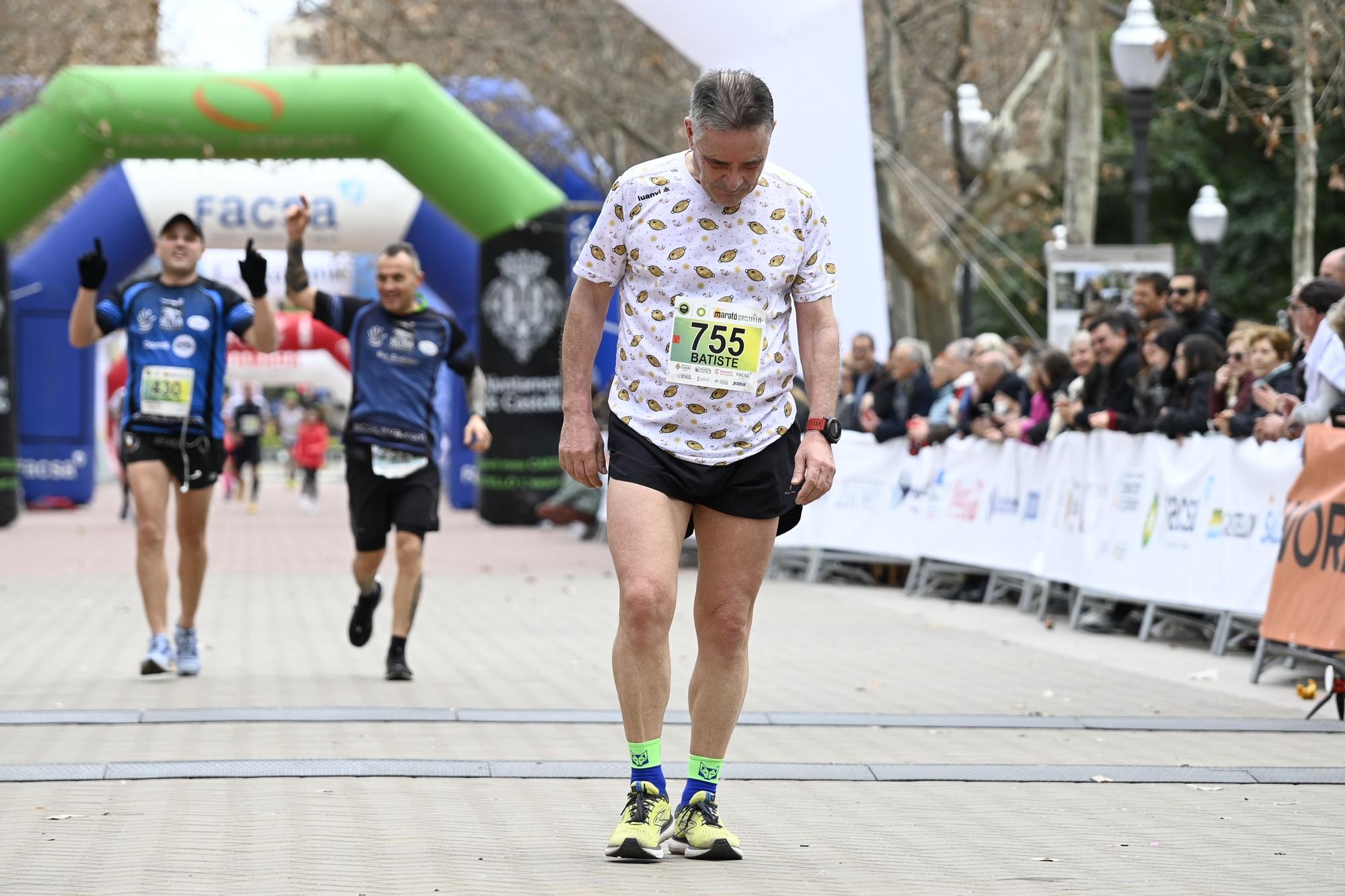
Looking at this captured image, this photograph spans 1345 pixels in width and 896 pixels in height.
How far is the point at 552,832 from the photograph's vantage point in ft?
18.5

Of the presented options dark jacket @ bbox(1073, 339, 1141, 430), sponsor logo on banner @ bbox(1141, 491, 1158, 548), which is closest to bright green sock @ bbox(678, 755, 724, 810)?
sponsor logo on banner @ bbox(1141, 491, 1158, 548)

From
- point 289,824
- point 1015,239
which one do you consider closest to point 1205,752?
point 289,824

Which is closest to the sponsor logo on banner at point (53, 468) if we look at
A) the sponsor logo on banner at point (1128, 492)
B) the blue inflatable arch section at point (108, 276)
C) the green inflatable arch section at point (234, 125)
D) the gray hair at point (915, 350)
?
the blue inflatable arch section at point (108, 276)

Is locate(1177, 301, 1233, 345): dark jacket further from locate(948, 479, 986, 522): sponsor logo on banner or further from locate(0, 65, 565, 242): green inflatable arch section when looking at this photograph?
locate(0, 65, 565, 242): green inflatable arch section

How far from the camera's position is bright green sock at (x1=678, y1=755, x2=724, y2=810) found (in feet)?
17.8

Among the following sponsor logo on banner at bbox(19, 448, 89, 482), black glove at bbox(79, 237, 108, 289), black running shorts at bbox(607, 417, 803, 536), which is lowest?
sponsor logo on banner at bbox(19, 448, 89, 482)

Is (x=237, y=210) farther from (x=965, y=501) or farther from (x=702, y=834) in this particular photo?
(x=702, y=834)

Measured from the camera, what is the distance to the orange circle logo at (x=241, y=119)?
67.5ft

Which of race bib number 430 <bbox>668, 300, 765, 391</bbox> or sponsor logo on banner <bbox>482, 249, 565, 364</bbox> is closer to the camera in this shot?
race bib number 430 <bbox>668, 300, 765, 391</bbox>

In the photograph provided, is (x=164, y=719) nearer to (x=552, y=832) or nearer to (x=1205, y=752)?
(x=552, y=832)

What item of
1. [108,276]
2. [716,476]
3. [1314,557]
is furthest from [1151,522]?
[108,276]

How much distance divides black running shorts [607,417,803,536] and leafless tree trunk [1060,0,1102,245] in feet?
50.3

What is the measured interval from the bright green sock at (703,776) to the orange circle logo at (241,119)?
53.4 ft

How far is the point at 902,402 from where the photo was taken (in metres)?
16.0
